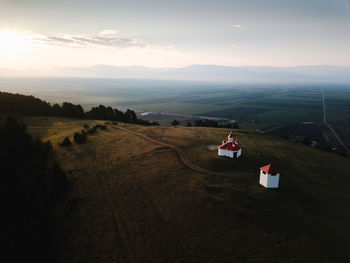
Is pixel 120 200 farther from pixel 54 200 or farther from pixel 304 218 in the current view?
pixel 304 218

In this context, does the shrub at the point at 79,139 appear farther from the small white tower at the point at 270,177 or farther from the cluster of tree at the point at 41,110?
the cluster of tree at the point at 41,110

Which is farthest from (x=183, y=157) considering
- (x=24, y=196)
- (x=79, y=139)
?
(x=79, y=139)

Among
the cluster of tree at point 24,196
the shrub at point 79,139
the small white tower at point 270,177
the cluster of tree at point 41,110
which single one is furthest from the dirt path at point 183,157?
the cluster of tree at point 41,110

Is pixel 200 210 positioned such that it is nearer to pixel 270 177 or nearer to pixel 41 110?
pixel 270 177

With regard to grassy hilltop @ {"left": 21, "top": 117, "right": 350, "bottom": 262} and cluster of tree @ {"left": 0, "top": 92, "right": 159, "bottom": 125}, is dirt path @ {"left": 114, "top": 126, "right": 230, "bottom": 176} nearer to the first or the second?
grassy hilltop @ {"left": 21, "top": 117, "right": 350, "bottom": 262}

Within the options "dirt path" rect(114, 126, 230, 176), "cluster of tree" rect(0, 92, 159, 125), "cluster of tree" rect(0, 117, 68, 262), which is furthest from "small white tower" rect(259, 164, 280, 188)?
"cluster of tree" rect(0, 92, 159, 125)

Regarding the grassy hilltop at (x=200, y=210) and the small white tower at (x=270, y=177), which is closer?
the grassy hilltop at (x=200, y=210)
